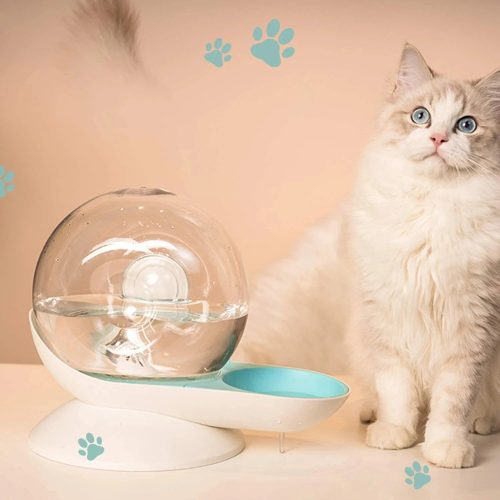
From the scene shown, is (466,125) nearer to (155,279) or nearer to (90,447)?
(155,279)

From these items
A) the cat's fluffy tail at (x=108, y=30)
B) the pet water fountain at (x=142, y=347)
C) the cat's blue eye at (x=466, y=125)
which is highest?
the cat's fluffy tail at (x=108, y=30)

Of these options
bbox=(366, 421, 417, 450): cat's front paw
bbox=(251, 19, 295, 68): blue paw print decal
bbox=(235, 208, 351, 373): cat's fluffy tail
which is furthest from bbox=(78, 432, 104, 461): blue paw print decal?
bbox=(251, 19, 295, 68): blue paw print decal

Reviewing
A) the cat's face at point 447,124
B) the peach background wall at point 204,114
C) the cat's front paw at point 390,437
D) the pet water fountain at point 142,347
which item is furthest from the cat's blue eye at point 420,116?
the peach background wall at point 204,114

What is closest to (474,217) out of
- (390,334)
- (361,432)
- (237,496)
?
(390,334)

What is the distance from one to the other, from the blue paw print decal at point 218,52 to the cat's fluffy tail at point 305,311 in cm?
43

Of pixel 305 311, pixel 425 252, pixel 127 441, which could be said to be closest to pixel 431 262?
pixel 425 252

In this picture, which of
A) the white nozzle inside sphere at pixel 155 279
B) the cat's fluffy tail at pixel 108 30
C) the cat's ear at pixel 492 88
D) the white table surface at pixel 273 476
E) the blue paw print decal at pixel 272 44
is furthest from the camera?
the cat's fluffy tail at pixel 108 30

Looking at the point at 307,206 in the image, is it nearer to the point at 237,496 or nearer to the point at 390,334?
the point at 390,334

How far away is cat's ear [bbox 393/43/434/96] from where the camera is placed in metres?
1.32

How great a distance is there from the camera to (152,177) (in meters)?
1.95

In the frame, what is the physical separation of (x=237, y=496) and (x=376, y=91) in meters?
1.07

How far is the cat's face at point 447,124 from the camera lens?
123cm

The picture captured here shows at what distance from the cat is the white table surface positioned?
5 centimetres

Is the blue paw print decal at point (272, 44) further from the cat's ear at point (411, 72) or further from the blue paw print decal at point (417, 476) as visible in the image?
the blue paw print decal at point (417, 476)
